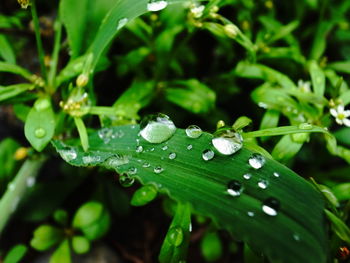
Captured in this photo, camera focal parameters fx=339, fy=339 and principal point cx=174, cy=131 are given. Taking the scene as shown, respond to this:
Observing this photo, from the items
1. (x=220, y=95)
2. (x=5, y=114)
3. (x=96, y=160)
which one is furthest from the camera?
(x=5, y=114)

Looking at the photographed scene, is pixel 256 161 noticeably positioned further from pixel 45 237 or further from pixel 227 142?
pixel 45 237

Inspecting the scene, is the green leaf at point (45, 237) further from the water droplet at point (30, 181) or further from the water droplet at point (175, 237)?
the water droplet at point (175, 237)

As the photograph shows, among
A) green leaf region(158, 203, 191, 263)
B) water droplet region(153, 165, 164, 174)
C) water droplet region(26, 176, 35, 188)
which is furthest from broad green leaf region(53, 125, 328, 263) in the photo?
water droplet region(26, 176, 35, 188)

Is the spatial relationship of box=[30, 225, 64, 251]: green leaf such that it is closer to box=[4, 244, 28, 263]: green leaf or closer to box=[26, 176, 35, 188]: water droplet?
box=[4, 244, 28, 263]: green leaf

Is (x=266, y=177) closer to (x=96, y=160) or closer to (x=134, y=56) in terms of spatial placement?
(x=96, y=160)

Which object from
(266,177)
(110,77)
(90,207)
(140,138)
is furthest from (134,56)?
(266,177)

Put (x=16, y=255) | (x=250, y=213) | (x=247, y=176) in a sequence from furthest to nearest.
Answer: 1. (x=16, y=255)
2. (x=247, y=176)
3. (x=250, y=213)

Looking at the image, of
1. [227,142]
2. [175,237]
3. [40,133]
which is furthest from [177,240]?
[40,133]
